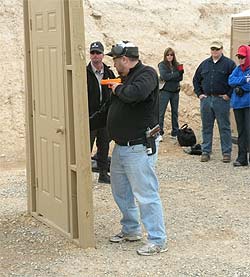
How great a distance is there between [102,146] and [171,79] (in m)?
4.39

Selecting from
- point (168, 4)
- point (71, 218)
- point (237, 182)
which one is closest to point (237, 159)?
point (237, 182)

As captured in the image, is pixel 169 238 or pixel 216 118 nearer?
pixel 169 238

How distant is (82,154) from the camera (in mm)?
6770

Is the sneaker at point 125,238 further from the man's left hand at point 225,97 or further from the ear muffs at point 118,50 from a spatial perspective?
the man's left hand at point 225,97

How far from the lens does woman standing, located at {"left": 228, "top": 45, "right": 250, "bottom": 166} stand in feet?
35.3

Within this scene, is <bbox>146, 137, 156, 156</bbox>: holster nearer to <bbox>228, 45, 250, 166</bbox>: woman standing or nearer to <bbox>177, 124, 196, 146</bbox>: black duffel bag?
<bbox>228, 45, 250, 166</bbox>: woman standing

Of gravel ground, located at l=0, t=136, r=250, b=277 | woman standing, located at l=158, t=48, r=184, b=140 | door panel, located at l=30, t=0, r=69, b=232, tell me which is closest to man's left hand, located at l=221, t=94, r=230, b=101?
gravel ground, located at l=0, t=136, r=250, b=277

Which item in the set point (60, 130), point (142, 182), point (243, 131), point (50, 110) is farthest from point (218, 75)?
point (142, 182)

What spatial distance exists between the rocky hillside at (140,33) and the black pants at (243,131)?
171 inches

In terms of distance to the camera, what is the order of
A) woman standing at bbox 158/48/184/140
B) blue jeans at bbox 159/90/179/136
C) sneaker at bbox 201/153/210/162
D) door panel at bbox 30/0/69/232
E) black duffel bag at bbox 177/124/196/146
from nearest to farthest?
door panel at bbox 30/0/69/232 → sneaker at bbox 201/153/210/162 → black duffel bag at bbox 177/124/196/146 → woman standing at bbox 158/48/184/140 → blue jeans at bbox 159/90/179/136

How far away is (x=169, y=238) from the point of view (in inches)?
287

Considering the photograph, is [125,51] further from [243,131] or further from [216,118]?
[216,118]

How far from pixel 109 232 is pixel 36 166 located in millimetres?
1208

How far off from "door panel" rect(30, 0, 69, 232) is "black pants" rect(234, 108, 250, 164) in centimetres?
433
